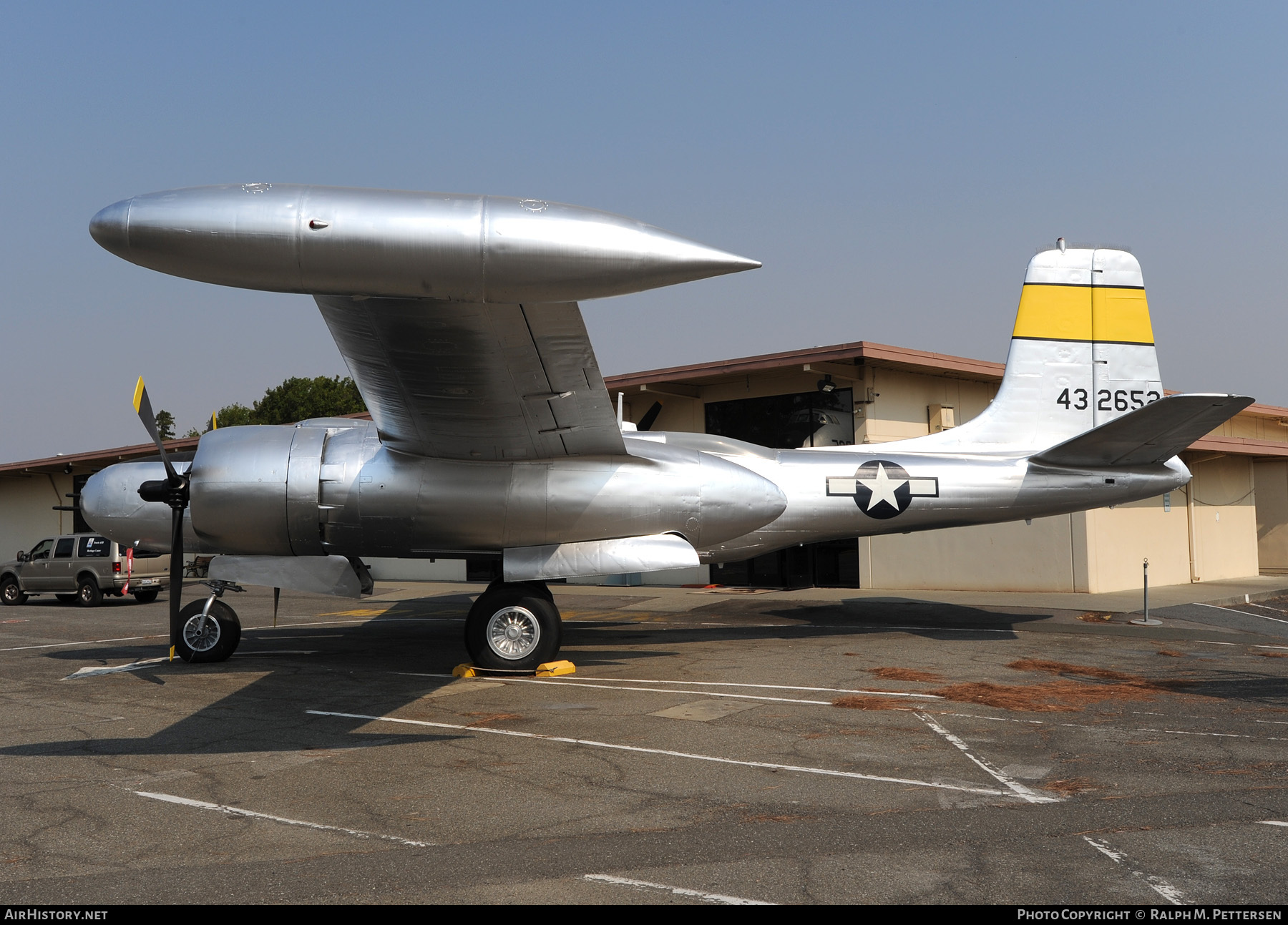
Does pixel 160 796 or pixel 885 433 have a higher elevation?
pixel 885 433

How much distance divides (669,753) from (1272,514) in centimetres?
3055

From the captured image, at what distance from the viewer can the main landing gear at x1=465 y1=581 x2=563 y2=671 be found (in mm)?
10289

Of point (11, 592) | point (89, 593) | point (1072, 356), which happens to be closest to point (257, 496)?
point (1072, 356)

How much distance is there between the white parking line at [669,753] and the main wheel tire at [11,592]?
70.6 feet

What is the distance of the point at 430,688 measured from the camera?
9656 millimetres

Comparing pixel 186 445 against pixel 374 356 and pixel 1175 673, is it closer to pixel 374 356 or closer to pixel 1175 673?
pixel 374 356

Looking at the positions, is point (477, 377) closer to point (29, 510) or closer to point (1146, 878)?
point (1146, 878)

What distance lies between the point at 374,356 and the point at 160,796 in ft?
13.5

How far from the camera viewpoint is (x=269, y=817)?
208 inches

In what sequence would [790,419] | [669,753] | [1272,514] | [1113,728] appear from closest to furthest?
1. [669,753]
2. [1113,728]
3. [790,419]
4. [1272,514]

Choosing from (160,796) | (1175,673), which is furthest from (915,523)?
(160,796)

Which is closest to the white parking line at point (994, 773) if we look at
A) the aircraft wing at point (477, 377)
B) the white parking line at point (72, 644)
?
the aircraft wing at point (477, 377)

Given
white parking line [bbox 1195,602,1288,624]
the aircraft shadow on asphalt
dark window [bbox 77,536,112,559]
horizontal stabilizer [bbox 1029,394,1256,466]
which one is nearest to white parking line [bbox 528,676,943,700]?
the aircraft shadow on asphalt
